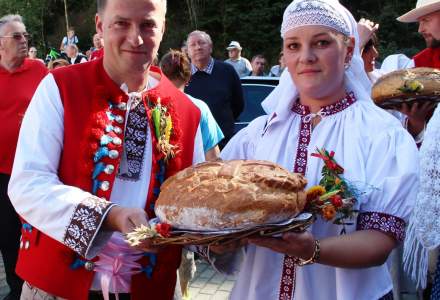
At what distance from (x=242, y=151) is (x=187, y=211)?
0.66m

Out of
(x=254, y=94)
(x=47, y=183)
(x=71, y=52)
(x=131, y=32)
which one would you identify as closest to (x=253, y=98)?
(x=254, y=94)

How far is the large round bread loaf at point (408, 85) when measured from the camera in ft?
9.37

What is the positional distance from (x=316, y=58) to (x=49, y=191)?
1.12 meters

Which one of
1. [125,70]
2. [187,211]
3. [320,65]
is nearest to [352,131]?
[320,65]

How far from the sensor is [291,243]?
1.79 meters

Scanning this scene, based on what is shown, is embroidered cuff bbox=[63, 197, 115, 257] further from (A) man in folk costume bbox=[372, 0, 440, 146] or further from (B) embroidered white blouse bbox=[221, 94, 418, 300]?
(A) man in folk costume bbox=[372, 0, 440, 146]

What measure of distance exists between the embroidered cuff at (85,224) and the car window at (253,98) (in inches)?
203

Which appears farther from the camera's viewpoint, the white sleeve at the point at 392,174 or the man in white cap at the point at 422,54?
the man in white cap at the point at 422,54

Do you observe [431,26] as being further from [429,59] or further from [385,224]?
[385,224]

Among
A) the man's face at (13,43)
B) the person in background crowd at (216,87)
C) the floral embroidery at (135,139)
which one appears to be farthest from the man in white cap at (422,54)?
the man's face at (13,43)

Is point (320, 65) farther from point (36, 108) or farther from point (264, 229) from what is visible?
point (36, 108)

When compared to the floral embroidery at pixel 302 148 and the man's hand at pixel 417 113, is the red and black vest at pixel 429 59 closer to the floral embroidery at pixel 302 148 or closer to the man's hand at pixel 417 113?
the man's hand at pixel 417 113

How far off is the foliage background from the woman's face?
54.9ft

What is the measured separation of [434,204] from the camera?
2.02 meters
